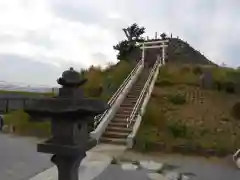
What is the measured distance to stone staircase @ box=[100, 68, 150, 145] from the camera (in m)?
14.1

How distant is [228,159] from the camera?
11867mm

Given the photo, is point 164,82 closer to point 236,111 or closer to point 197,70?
point 197,70

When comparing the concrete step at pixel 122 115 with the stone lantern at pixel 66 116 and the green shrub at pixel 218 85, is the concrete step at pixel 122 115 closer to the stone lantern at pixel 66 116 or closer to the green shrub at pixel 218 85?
the green shrub at pixel 218 85

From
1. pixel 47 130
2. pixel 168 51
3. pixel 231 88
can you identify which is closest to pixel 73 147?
pixel 47 130

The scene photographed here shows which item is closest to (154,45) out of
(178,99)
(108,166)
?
(178,99)

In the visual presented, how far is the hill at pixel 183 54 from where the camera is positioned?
27917 millimetres

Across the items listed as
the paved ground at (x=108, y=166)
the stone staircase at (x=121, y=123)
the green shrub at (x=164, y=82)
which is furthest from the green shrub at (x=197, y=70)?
the paved ground at (x=108, y=166)

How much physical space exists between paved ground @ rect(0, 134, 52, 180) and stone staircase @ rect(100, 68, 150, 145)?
A: 9.52ft

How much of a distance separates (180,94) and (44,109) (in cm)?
1296

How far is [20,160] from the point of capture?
37.0 feet

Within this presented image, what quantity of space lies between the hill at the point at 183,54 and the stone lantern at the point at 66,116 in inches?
868

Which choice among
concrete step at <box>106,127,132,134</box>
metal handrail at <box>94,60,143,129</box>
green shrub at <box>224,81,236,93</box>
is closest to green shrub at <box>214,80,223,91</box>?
green shrub at <box>224,81,236,93</box>

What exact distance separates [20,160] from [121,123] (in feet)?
16.5

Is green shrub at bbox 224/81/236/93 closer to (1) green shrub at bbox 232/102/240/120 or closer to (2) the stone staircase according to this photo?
(1) green shrub at bbox 232/102/240/120
